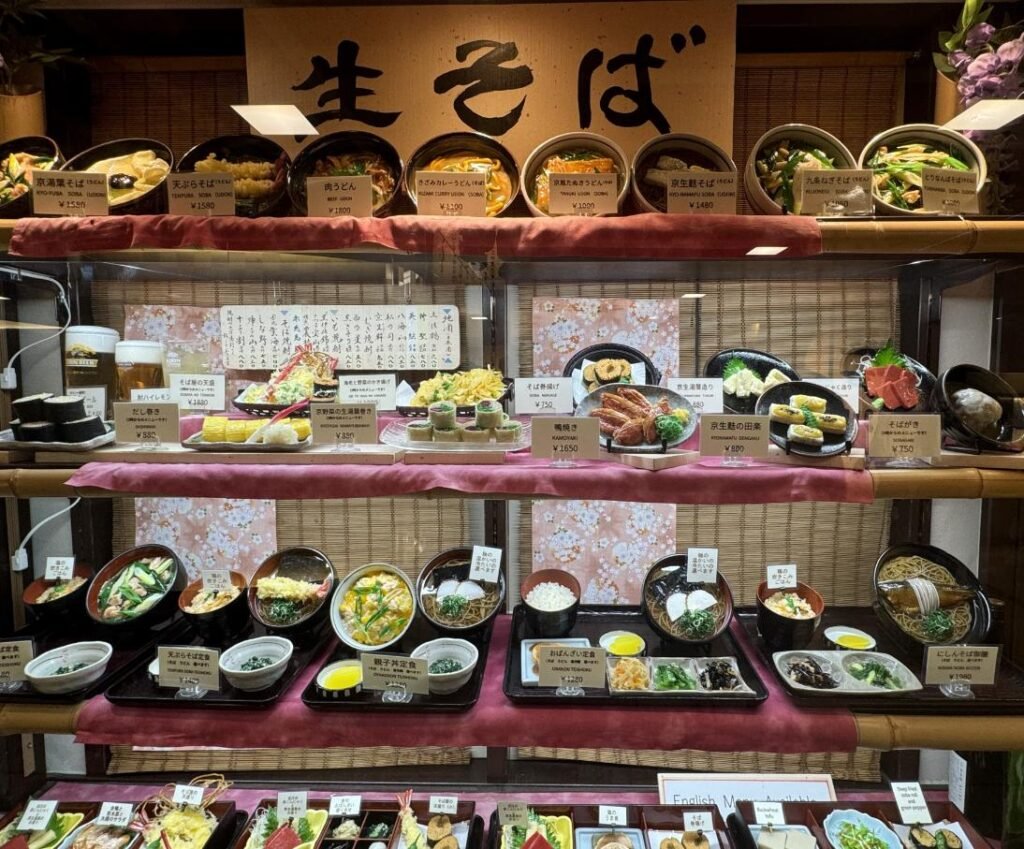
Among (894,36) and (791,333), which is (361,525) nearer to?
(791,333)

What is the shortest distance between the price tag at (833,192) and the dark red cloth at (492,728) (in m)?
1.53

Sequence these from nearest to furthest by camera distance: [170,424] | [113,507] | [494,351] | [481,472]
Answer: [481,472]
[170,424]
[494,351]
[113,507]

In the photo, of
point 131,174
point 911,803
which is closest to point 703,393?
point 911,803

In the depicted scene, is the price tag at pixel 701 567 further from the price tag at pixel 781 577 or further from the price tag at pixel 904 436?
the price tag at pixel 904 436

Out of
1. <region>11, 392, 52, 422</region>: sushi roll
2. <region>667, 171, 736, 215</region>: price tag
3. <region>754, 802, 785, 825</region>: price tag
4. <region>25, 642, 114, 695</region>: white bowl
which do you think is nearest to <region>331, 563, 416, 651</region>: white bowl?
<region>25, 642, 114, 695</region>: white bowl

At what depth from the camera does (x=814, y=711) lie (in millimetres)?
1904

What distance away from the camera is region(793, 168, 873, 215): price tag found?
187cm

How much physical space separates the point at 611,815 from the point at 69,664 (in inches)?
77.5

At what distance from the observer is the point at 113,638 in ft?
7.34

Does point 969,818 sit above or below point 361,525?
below

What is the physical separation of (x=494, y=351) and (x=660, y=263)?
70cm

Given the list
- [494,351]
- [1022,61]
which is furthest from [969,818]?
[1022,61]

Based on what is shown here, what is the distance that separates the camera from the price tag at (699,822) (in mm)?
2184

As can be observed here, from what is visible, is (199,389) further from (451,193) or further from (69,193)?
(451,193)
